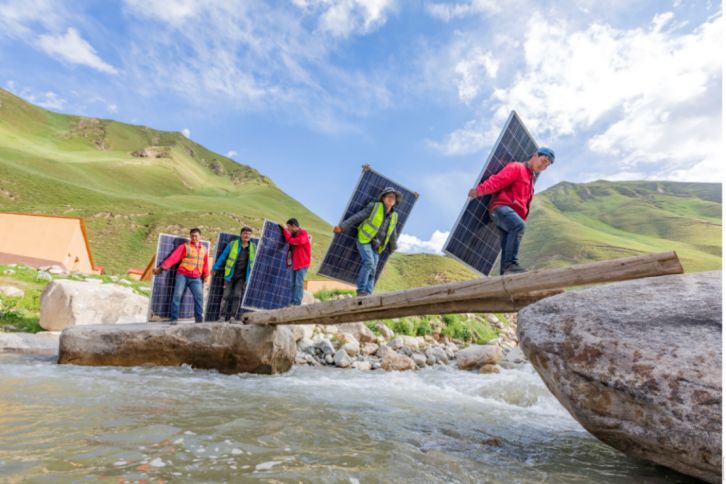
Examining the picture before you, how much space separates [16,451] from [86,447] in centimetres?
41

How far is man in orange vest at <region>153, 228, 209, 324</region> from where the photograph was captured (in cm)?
1005

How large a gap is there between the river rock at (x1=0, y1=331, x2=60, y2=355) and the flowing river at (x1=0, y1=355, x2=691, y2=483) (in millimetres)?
2780

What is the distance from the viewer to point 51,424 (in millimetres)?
3811

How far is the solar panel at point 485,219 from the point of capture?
6.98 m

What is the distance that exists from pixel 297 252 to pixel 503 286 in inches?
224

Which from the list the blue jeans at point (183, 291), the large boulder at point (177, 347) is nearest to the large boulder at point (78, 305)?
the large boulder at point (177, 347)

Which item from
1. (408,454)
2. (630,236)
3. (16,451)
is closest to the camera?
(16,451)

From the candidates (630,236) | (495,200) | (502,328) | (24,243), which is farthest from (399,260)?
(630,236)

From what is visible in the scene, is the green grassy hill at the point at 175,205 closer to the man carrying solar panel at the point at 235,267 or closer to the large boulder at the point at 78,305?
the large boulder at the point at 78,305

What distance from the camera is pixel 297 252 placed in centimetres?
987

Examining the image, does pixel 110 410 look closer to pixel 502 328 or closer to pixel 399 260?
pixel 502 328

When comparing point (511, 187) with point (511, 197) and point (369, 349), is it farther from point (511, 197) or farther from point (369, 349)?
point (369, 349)

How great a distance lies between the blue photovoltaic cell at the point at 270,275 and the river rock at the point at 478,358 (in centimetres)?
573

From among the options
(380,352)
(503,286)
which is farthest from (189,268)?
(503,286)
